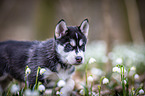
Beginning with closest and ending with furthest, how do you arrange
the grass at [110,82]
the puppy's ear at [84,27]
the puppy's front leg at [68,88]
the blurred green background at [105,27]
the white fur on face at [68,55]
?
the grass at [110,82] < the white fur on face at [68,55] < the puppy's front leg at [68,88] < the puppy's ear at [84,27] < the blurred green background at [105,27]

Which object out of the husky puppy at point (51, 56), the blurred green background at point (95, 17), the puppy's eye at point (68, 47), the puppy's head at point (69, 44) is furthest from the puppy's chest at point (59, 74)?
the blurred green background at point (95, 17)

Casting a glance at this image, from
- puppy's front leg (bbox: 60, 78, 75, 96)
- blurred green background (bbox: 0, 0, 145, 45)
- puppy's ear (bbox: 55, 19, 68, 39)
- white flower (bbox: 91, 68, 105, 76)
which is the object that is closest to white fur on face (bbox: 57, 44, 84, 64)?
puppy's ear (bbox: 55, 19, 68, 39)

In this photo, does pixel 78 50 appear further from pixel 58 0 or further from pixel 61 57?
pixel 58 0

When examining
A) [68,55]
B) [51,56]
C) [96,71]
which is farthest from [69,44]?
[96,71]

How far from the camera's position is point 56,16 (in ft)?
32.7

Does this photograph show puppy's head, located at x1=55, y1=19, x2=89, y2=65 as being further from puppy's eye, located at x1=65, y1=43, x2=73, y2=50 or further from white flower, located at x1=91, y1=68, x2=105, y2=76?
white flower, located at x1=91, y1=68, x2=105, y2=76

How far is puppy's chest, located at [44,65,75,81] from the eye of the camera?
337cm

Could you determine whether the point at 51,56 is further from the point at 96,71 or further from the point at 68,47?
the point at 96,71

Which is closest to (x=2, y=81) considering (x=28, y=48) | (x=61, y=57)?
(x=28, y=48)

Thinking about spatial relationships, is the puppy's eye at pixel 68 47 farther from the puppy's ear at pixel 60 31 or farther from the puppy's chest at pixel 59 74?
the puppy's chest at pixel 59 74

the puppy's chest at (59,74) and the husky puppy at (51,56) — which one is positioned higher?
the husky puppy at (51,56)

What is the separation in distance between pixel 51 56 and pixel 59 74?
506mm

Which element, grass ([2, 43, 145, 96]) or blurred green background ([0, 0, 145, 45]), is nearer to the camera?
grass ([2, 43, 145, 96])

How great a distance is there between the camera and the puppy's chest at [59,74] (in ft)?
11.0
